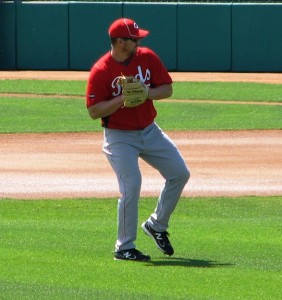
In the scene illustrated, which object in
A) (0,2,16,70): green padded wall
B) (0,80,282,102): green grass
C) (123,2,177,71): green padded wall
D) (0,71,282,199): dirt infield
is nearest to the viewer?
(0,71,282,199): dirt infield

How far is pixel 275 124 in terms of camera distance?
738 inches

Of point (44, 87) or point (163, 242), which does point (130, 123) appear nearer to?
point (163, 242)

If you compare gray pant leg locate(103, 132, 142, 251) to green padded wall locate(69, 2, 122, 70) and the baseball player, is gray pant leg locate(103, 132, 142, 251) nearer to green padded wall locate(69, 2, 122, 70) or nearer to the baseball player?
the baseball player

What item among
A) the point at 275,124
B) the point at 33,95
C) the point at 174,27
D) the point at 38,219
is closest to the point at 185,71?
the point at 174,27

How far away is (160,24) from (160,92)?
2244 cm

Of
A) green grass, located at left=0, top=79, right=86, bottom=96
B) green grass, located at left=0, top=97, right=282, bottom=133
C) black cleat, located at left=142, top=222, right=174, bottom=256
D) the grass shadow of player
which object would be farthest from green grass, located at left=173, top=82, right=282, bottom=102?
the grass shadow of player

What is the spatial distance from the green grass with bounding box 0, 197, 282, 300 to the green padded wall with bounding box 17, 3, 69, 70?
19.3 meters

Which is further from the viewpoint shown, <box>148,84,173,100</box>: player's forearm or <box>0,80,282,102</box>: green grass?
<box>0,80,282,102</box>: green grass

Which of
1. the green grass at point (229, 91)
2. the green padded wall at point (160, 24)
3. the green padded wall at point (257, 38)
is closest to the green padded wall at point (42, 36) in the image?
the green padded wall at point (160, 24)

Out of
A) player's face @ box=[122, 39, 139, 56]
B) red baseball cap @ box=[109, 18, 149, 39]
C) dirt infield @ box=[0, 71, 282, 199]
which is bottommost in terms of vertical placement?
dirt infield @ box=[0, 71, 282, 199]

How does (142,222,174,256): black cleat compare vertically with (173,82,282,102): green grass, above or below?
above

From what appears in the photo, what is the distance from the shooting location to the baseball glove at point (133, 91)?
24.3ft

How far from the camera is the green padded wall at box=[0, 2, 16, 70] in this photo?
100 feet

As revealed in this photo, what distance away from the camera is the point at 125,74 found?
771 cm
